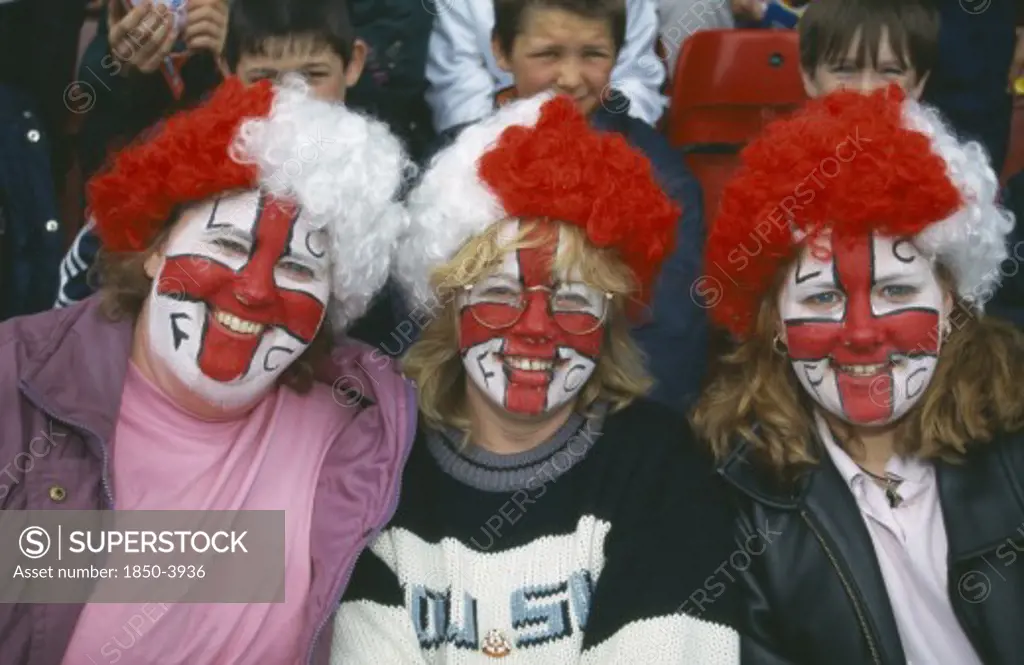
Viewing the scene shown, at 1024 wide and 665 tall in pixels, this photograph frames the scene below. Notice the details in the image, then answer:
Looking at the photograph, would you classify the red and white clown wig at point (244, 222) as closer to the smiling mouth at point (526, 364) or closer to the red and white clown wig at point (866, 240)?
the smiling mouth at point (526, 364)

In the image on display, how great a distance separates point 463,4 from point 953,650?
2.54m

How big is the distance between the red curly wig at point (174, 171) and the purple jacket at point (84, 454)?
0.21 meters

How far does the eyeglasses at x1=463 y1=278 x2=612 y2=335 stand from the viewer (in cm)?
327

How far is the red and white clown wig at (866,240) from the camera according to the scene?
3.15 m

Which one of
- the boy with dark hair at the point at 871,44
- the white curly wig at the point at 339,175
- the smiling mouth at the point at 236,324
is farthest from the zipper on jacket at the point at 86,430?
the boy with dark hair at the point at 871,44

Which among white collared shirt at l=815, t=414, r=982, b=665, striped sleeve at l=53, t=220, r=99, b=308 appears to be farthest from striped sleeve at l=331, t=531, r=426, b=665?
striped sleeve at l=53, t=220, r=99, b=308

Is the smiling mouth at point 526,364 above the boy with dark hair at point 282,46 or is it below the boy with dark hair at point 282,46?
below

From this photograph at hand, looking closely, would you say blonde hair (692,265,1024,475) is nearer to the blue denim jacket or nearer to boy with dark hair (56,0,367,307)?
boy with dark hair (56,0,367,307)

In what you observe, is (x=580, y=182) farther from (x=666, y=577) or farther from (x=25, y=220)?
(x=25, y=220)

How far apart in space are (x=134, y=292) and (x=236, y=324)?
0.28m

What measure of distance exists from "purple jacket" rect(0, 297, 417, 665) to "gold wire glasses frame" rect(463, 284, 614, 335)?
0.25 meters

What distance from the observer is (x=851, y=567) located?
10.3 ft

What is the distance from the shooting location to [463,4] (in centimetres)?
466

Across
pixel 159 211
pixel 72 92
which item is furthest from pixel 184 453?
pixel 72 92
